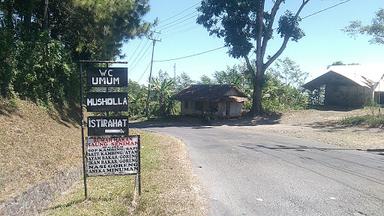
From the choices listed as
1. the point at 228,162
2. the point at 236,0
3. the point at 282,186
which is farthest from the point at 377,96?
the point at 282,186

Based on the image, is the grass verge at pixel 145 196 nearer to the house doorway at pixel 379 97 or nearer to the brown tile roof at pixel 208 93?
the brown tile roof at pixel 208 93

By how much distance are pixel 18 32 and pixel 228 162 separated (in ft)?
32.7

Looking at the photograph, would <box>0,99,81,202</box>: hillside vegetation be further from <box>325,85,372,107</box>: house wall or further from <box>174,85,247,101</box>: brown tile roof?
<box>325,85,372,107</box>: house wall

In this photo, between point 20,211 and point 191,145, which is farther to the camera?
point 191,145

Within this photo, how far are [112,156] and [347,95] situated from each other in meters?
45.0

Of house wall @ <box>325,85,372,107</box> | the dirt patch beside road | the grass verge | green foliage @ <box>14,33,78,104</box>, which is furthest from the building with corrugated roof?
the grass verge

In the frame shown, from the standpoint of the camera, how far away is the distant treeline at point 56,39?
16.8 meters

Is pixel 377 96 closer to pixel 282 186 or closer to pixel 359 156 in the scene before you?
pixel 359 156

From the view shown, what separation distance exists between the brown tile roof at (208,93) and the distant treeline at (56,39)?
1937cm

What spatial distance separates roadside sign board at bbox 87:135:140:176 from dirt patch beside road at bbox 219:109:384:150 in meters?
13.4

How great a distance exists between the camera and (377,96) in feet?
168

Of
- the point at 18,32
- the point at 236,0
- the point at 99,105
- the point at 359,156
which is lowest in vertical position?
the point at 359,156

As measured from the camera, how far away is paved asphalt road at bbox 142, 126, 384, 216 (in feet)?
29.0

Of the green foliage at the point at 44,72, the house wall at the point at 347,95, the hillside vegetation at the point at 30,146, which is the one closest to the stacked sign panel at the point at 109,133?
the hillside vegetation at the point at 30,146
